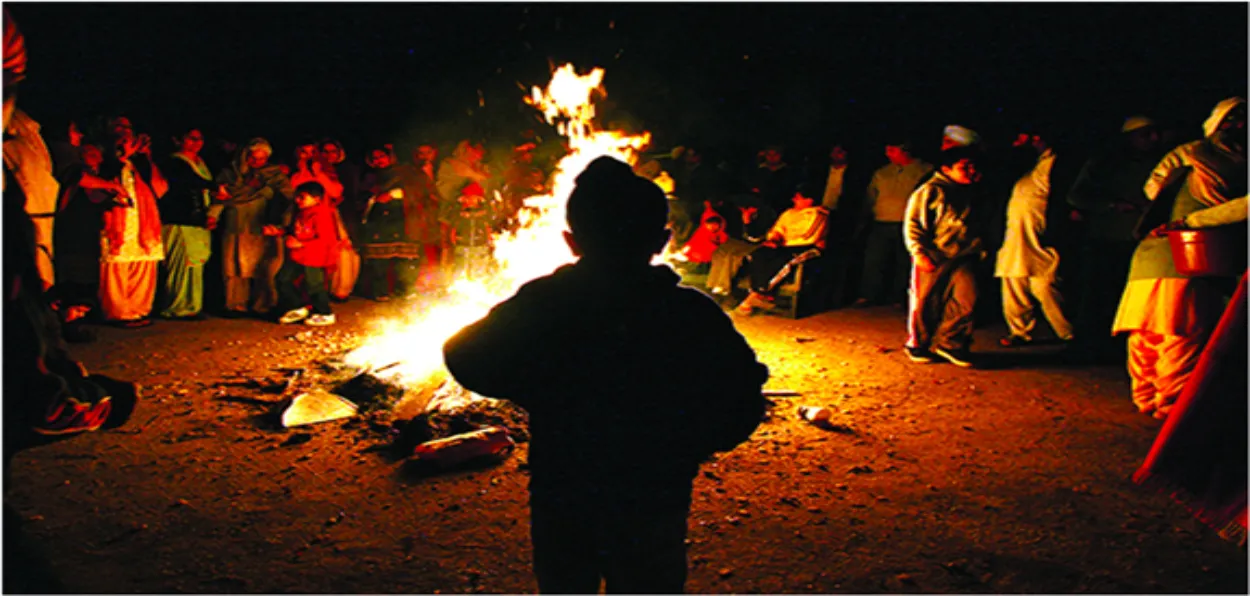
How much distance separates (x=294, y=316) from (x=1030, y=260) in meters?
8.59

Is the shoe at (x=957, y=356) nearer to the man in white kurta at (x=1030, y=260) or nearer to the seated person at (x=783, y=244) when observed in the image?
the man in white kurta at (x=1030, y=260)

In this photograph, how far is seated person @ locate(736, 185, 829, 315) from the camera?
9.45m

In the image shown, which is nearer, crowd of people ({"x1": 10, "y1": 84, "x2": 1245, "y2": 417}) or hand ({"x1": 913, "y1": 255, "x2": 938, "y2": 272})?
crowd of people ({"x1": 10, "y1": 84, "x2": 1245, "y2": 417})

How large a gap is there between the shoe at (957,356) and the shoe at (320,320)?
A: 7.05 metres

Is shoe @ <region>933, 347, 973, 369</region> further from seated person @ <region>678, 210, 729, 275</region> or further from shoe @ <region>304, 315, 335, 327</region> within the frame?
shoe @ <region>304, 315, 335, 327</region>

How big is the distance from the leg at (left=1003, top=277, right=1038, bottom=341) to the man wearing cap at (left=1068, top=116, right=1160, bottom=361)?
522 millimetres

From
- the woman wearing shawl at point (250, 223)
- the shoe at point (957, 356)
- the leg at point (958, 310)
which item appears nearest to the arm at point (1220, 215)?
the leg at point (958, 310)

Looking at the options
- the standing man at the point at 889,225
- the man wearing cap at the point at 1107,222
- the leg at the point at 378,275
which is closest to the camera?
the man wearing cap at the point at 1107,222

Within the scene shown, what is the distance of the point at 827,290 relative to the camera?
10008mm

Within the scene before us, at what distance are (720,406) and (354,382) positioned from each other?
15.3 feet

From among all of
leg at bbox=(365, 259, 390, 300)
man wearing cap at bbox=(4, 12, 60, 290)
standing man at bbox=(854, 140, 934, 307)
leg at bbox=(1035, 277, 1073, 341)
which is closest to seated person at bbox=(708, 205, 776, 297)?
standing man at bbox=(854, 140, 934, 307)

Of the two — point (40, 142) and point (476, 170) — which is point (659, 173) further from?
point (40, 142)

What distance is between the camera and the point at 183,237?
342 inches

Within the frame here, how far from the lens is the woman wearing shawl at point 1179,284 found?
4.80m
